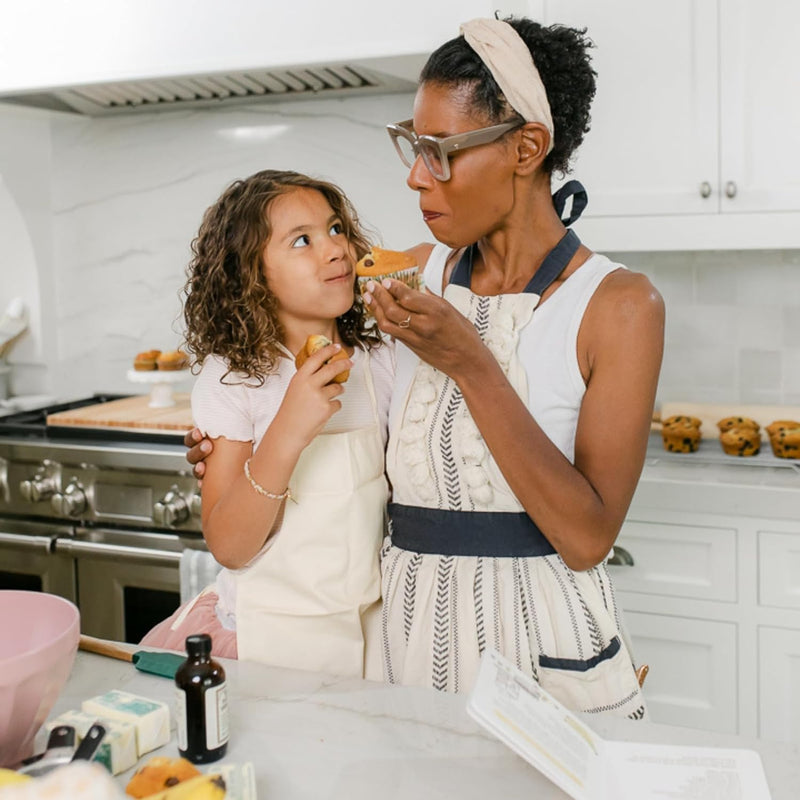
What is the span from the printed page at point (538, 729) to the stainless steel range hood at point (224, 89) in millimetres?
1819

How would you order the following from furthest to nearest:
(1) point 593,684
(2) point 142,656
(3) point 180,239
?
(3) point 180,239
(1) point 593,684
(2) point 142,656

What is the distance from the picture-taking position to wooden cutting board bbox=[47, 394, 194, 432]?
2.64 metres

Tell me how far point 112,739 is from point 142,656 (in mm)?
257

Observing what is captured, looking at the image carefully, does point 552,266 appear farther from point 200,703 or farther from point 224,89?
point 224,89

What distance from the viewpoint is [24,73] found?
2.69 meters

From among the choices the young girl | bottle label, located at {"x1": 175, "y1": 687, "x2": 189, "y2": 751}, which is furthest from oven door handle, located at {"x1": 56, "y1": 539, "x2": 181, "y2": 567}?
bottle label, located at {"x1": 175, "y1": 687, "x2": 189, "y2": 751}

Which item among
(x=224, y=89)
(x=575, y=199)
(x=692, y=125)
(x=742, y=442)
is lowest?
(x=742, y=442)

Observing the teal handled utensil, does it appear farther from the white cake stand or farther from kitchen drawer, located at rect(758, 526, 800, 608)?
the white cake stand

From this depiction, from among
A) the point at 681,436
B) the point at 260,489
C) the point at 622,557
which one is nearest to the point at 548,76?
the point at 260,489

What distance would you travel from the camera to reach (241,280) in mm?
1442

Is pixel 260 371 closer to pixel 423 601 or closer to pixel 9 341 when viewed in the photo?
pixel 423 601

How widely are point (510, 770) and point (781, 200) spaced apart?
1.83 m

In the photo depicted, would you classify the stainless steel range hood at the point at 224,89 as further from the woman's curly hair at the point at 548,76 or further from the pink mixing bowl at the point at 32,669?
the pink mixing bowl at the point at 32,669

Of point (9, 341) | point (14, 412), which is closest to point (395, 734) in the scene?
point (14, 412)
